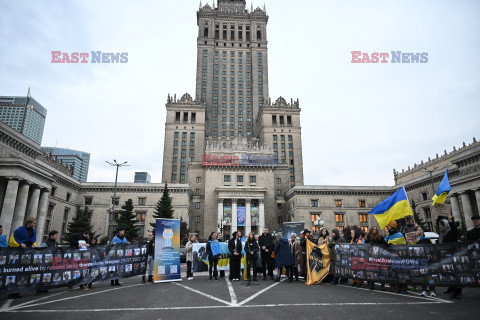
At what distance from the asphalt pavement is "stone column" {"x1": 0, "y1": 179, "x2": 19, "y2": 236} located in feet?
87.7

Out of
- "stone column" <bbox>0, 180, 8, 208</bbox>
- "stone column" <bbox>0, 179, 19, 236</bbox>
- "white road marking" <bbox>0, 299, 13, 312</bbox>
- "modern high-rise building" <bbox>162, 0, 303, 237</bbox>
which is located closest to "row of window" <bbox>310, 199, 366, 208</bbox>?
"modern high-rise building" <bbox>162, 0, 303, 237</bbox>

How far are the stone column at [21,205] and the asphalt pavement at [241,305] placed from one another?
1113 inches

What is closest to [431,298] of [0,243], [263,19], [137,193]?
[0,243]

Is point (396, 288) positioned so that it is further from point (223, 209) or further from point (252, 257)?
point (223, 209)

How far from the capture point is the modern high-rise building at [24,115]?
152 m

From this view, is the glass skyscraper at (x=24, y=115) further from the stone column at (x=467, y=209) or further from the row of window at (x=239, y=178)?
the stone column at (x=467, y=209)

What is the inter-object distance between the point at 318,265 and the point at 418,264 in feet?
13.2

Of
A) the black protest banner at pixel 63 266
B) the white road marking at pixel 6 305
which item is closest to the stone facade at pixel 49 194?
the black protest banner at pixel 63 266

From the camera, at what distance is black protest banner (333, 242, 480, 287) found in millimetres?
8586

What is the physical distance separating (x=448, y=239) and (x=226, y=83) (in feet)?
306

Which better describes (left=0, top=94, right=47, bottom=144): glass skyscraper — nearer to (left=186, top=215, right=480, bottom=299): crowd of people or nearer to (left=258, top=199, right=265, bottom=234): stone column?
(left=258, top=199, right=265, bottom=234): stone column

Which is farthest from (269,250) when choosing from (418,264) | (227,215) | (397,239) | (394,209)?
(227,215)

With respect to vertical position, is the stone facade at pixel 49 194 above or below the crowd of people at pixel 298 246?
above

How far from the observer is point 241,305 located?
7.73m
